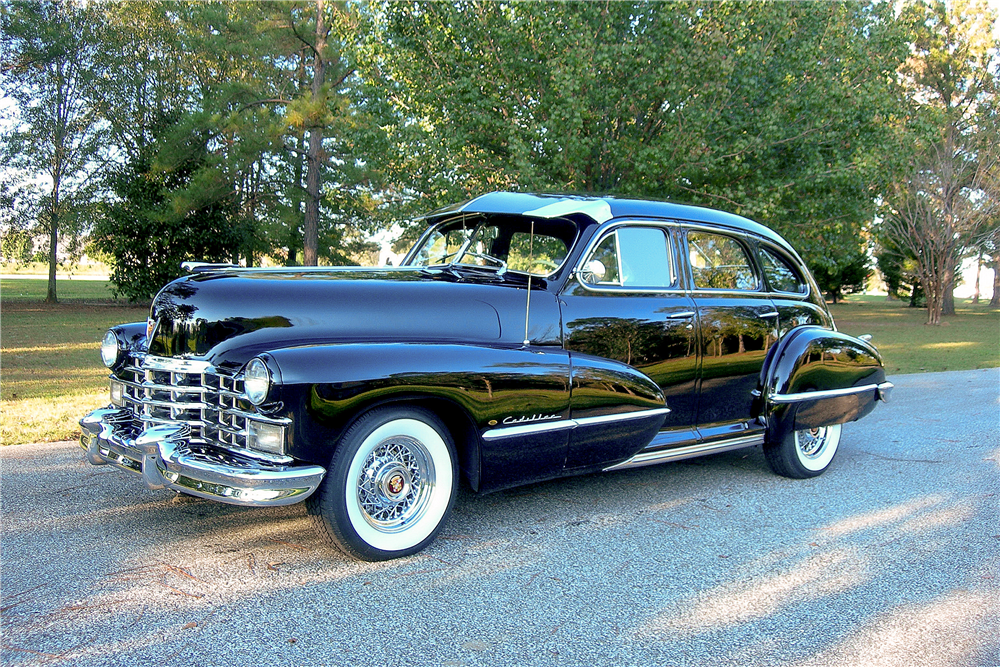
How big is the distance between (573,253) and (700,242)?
1.12 metres

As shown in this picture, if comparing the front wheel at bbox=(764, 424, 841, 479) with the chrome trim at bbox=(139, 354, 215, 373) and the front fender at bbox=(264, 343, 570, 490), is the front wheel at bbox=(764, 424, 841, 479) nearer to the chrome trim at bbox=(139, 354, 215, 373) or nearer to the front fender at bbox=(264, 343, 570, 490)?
the front fender at bbox=(264, 343, 570, 490)

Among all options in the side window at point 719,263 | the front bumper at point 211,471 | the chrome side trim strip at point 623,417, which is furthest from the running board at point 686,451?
the front bumper at point 211,471

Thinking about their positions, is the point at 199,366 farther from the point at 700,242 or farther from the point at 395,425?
the point at 700,242

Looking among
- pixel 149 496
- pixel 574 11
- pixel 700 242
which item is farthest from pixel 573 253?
pixel 574 11

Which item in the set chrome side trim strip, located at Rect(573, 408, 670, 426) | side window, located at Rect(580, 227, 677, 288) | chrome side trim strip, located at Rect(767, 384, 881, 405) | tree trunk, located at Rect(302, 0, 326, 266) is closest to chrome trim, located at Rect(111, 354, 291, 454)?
chrome side trim strip, located at Rect(573, 408, 670, 426)

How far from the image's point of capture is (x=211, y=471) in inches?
135

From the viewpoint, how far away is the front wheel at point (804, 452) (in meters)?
5.47

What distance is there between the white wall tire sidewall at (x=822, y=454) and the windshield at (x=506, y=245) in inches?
88.6

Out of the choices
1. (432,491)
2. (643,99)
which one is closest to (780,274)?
(432,491)

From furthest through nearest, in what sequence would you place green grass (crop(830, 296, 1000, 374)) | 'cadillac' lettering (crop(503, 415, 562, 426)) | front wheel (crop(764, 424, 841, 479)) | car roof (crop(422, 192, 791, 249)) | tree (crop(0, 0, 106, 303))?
tree (crop(0, 0, 106, 303)), green grass (crop(830, 296, 1000, 374)), front wheel (crop(764, 424, 841, 479)), car roof (crop(422, 192, 791, 249)), 'cadillac' lettering (crop(503, 415, 562, 426))

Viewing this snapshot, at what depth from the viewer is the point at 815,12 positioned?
1452 centimetres

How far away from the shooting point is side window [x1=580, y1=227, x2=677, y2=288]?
471cm

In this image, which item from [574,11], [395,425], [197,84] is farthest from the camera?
[197,84]

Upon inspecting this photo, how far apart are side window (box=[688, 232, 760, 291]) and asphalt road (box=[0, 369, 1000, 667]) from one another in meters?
1.41
